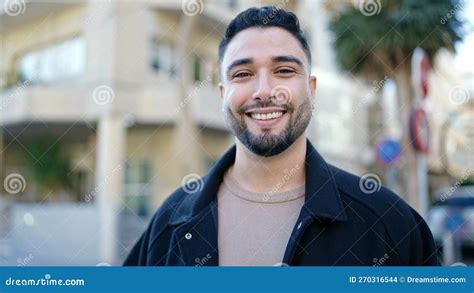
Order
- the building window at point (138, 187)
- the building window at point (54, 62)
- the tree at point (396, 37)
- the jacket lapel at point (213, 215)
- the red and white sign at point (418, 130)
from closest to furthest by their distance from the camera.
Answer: the jacket lapel at point (213, 215) < the tree at point (396, 37) < the red and white sign at point (418, 130) < the building window at point (138, 187) < the building window at point (54, 62)

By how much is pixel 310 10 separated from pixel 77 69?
5.32 metres

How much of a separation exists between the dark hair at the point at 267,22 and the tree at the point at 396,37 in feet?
5.47

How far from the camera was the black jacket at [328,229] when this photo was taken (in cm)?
206

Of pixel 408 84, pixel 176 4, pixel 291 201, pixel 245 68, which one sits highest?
pixel 176 4

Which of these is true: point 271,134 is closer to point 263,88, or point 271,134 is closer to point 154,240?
point 263,88

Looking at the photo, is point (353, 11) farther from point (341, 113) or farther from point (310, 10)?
point (341, 113)

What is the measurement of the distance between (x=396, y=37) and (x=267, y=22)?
14.9 feet

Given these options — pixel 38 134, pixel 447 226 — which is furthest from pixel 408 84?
pixel 38 134

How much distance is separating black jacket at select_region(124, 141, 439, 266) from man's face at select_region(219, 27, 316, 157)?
0.74ft

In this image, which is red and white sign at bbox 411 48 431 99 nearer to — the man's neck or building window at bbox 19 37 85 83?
the man's neck

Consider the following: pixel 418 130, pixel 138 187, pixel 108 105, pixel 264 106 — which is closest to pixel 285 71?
pixel 264 106

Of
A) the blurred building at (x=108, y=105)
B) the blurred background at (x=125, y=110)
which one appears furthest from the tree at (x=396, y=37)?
the blurred building at (x=108, y=105)

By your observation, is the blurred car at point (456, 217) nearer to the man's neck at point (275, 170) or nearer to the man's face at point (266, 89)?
the man's neck at point (275, 170)
